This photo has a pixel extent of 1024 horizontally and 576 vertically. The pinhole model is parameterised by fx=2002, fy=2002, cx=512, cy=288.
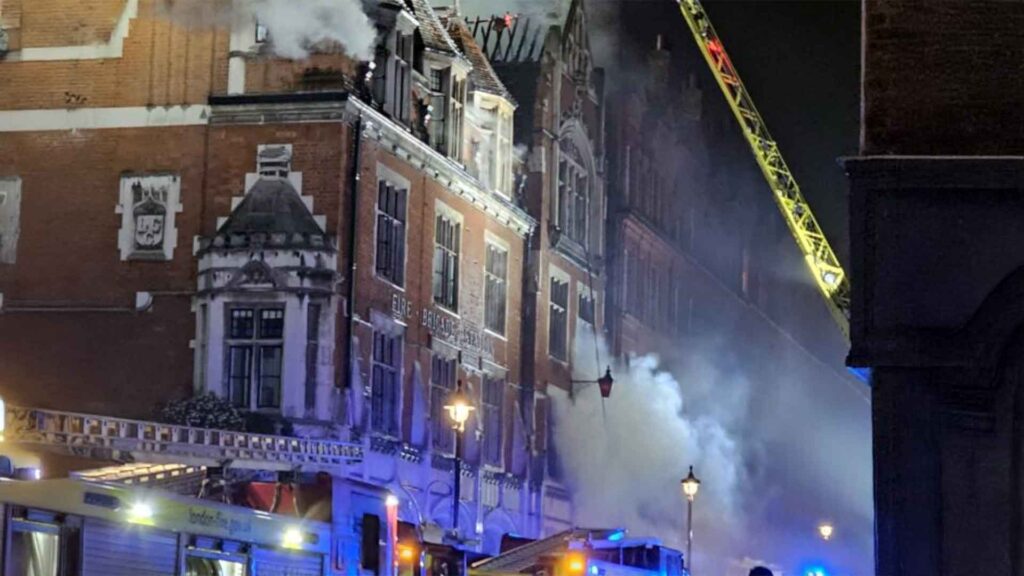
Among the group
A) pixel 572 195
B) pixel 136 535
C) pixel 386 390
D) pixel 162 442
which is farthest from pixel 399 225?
pixel 136 535

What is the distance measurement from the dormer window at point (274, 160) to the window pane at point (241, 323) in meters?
2.75

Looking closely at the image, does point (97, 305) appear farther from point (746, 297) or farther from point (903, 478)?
point (746, 297)

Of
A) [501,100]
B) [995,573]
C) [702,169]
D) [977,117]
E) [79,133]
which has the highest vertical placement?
[702,169]

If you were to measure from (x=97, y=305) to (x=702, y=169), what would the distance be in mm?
A: 36670

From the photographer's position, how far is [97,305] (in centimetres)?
3997

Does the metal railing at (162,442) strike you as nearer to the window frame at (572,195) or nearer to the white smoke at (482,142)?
the white smoke at (482,142)

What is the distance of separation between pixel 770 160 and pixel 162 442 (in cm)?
4278

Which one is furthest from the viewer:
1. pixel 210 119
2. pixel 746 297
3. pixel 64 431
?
pixel 746 297

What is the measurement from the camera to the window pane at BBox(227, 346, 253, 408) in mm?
38594

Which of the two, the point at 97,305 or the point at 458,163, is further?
the point at 458,163

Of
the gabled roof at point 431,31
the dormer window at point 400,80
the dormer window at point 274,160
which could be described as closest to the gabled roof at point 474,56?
the gabled roof at point 431,31

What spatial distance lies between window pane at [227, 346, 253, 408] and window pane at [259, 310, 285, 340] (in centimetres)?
45

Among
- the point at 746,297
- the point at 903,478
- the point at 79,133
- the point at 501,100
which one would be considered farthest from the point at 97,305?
the point at 746,297

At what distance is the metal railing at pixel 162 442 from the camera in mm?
30625
